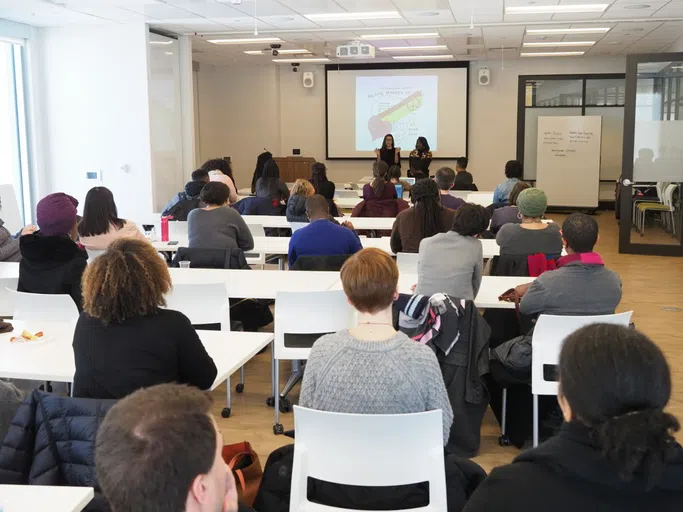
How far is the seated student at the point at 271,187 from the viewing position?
856cm

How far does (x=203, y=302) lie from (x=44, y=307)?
0.82 meters

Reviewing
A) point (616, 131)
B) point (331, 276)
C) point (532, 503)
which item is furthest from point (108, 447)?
point (616, 131)

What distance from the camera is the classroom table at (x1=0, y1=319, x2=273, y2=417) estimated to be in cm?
317

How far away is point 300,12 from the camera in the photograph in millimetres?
9047

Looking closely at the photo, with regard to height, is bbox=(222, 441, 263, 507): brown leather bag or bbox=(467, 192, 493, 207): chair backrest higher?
bbox=(467, 192, 493, 207): chair backrest

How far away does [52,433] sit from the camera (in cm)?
232

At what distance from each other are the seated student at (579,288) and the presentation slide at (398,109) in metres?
12.6

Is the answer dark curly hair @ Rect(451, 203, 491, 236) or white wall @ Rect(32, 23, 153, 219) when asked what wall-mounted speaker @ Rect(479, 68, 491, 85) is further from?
dark curly hair @ Rect(451, 203, 491, 236)

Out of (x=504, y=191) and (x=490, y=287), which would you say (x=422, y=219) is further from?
(x=504, y=191)

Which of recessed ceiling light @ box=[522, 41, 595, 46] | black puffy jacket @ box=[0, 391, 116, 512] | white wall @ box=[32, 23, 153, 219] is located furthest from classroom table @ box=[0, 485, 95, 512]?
recessed ceiling light @ box=[522, 41, 595, 46]

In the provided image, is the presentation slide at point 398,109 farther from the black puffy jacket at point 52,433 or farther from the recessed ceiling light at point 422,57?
the black puffy jacket at point 52,433

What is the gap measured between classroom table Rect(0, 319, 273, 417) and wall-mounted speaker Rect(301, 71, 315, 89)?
13.4m

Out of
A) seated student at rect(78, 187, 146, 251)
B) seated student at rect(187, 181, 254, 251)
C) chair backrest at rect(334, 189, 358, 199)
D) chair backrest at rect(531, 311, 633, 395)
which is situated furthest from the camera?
chair backrest at rect(334, 189, 358, 199)

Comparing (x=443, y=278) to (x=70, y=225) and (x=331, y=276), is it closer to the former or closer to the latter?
(x=331, y=276)
